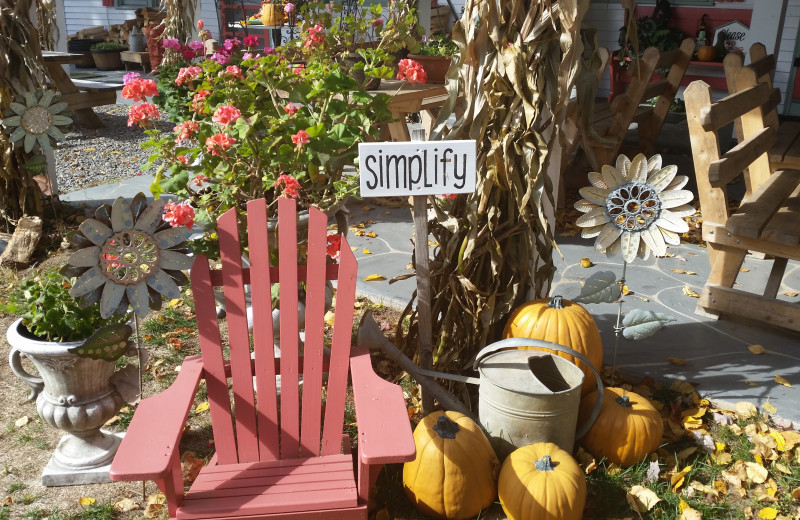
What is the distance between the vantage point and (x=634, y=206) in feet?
8.99

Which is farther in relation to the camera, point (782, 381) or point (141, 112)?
point (782, 381)

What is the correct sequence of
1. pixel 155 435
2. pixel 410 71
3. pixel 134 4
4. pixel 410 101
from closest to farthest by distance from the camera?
1. pixel 155 435
2. pixel 410 71
3. pixel 410 101
4. pixel 134 4

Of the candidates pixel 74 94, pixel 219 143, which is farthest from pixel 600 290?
pixel 74 94

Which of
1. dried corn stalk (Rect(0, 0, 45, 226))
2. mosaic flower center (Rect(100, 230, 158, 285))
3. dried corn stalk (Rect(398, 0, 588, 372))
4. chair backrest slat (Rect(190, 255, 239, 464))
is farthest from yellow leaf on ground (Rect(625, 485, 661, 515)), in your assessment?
dried corn stalk (Rect(0, 0, 45, 226))

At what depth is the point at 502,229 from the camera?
9.46 feet

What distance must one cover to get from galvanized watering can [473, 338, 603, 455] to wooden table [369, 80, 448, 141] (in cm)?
221

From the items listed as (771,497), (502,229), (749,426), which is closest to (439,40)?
(502,229)

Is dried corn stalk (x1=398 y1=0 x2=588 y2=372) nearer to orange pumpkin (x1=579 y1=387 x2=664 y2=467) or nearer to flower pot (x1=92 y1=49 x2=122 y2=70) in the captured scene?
orange pumpkin (x1=579 y1=387 x2=664 y2=467)

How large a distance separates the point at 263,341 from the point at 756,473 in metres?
1.83

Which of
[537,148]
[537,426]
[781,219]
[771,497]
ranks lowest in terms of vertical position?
[771,497]

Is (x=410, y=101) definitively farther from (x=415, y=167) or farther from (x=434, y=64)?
(x=415, y=167)

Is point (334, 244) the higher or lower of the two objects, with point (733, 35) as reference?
lower

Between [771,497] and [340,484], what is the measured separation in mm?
1521

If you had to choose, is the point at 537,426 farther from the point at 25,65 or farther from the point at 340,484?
the point at 25,65
